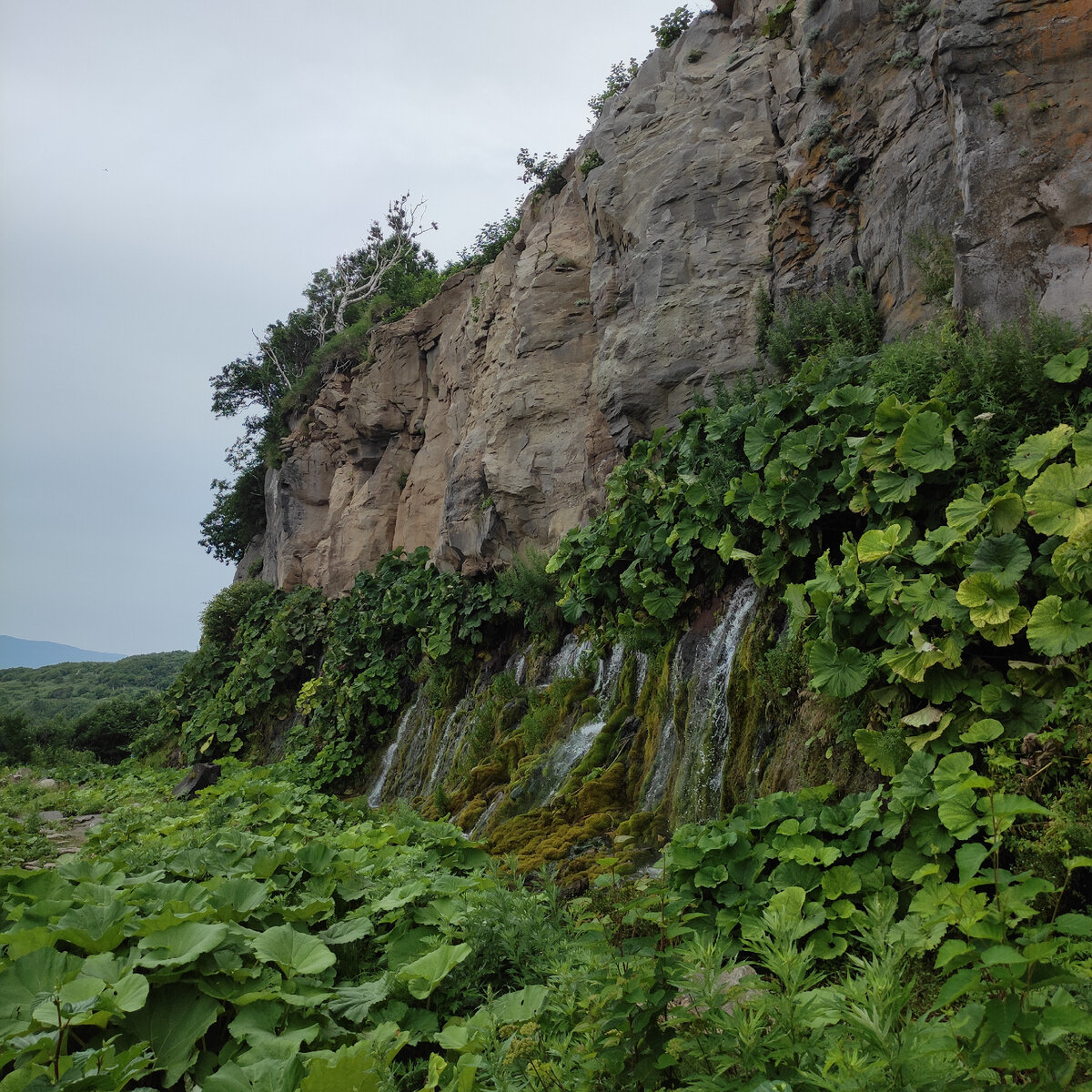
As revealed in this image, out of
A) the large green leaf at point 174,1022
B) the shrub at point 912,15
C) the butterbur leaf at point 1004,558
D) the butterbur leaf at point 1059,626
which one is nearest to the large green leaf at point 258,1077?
the large green leaf at point 174,1022

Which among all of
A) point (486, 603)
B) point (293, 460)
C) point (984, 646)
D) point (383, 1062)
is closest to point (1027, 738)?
point (984, 646)

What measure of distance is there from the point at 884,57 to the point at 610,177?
3429 millimetres

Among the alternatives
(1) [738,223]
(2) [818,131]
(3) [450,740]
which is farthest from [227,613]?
(2) [818,131]

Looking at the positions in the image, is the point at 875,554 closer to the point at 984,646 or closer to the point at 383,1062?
the point at 984,646

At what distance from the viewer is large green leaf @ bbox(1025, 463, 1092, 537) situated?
10.6 feet

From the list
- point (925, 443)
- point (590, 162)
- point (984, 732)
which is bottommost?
point (984, 732)

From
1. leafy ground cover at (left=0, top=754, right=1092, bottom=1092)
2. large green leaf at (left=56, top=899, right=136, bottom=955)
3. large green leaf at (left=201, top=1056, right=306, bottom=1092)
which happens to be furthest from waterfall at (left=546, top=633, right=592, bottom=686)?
large green leaf at (left=201, top=1056, right=306, bottom=1092)

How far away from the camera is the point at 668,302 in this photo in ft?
28.2

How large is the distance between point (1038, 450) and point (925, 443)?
0.57 m

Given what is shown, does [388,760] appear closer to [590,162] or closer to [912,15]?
[590,162]

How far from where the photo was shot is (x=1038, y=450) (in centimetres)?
360

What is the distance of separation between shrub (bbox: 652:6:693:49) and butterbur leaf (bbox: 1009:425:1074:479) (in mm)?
9579

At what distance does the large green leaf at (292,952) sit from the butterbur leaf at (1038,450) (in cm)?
352

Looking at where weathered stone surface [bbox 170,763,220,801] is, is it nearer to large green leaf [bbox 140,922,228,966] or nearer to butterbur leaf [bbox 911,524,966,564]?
large green leaf [bbox 140,922,228,966]
